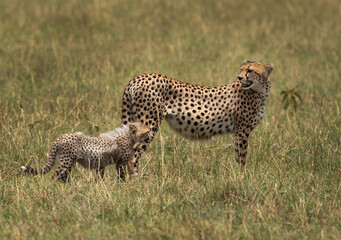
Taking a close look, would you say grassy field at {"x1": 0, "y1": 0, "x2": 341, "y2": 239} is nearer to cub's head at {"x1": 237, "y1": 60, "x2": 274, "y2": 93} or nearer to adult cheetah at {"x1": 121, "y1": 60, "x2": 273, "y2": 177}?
adult cheetah at {"x1": 121, "y1": 60, "x2": 273, "y2": 177}

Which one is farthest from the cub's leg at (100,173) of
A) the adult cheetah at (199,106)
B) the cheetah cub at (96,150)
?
the adult cheetah at (199,106)

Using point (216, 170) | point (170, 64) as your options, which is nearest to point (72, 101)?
point (170, 64)

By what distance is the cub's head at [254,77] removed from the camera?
17.8 ft

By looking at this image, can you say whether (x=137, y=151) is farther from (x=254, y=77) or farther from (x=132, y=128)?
(x=254, y=77)

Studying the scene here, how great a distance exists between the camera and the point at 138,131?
527 cm

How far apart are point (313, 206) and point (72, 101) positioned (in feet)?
11.9

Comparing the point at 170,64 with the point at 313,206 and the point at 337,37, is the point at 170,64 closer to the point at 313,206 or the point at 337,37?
the point at 337,37

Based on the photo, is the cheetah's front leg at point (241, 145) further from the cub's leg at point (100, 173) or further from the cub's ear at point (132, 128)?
the cub's leg at point (100, 173)

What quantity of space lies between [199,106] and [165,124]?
113cm

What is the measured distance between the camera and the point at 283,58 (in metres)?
9.34

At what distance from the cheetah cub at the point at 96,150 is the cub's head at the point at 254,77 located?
98 centimetres

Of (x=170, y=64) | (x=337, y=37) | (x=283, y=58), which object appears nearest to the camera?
(x=170, y=64)

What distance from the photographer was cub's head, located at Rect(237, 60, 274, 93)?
5426 millimetres

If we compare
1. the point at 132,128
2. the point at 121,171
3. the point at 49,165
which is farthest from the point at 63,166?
the point at 132,128
